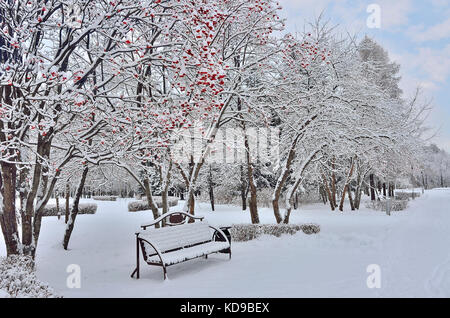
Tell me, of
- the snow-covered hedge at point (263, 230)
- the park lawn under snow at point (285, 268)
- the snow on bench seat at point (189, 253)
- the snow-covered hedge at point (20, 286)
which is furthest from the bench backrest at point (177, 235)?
the snow-covered hedge at point (263, 230)

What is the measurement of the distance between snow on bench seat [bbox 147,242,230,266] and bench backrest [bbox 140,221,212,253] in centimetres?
14

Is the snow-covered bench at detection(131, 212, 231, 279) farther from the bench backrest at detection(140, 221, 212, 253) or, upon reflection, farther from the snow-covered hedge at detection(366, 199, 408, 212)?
the snow-covered hedge at detection(366, 199, 408, 212)

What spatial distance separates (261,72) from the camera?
11156 millimetres

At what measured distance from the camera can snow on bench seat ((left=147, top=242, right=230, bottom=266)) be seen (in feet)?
20.2

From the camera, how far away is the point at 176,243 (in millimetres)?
6961

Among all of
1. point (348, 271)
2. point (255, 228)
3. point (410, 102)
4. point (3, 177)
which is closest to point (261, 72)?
point (255, 228)

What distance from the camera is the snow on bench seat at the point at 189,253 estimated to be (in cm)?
615

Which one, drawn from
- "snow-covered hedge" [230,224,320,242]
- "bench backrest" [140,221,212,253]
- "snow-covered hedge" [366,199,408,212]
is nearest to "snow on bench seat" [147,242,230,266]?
"bench backrest" [140,221,212,253]

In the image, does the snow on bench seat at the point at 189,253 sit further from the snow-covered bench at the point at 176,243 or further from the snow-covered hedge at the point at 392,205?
the snow-covered hedge at the point at 392,205

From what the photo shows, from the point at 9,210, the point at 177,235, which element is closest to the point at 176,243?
the point at 177,235

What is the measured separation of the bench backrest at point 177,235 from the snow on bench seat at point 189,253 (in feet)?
0.46

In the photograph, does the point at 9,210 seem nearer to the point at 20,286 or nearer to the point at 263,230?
the point at 20,286
